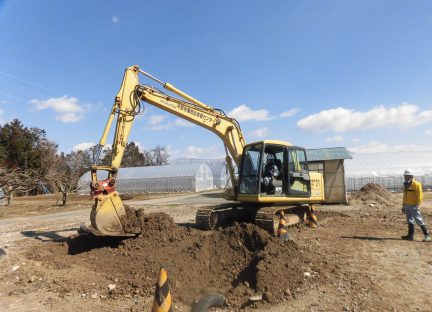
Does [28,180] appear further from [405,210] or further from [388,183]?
[388,183]

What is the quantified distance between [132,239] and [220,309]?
12.4ft

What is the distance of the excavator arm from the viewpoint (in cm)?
822

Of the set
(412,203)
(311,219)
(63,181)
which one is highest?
(63,181)

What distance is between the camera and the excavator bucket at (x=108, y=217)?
26.4 ft

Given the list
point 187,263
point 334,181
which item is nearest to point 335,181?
point 334,181

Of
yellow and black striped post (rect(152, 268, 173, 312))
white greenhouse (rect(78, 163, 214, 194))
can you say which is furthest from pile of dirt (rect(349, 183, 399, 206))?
white greenhouse (rect(78, 163, 214, 194))

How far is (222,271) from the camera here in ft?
21.9

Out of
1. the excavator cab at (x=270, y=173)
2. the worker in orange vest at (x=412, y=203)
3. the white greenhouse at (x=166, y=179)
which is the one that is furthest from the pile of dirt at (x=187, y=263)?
the white greenhouse at (x=166, y=179)

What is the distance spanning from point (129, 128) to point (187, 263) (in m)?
4.20

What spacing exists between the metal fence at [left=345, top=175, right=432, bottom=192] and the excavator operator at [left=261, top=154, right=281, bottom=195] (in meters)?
25.2

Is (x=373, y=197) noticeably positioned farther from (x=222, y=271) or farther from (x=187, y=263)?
(x=187, y=263)

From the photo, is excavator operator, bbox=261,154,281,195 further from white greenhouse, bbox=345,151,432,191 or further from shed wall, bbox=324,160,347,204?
white greenhouse, bbox=345,151,432,191

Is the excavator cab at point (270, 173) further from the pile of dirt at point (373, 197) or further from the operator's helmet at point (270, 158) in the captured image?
the pile of dirt at point (373, 197)

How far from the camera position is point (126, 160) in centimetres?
6131
